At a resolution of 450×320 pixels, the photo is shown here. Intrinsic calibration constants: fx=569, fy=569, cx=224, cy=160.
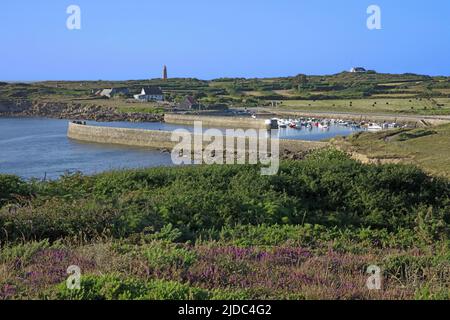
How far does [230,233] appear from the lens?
7.31 meters

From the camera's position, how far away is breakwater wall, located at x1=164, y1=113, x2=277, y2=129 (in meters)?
69.8

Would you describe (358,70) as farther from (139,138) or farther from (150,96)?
(139,138)

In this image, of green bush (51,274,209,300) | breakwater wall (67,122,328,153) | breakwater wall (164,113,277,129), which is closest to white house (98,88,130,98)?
breakwater wall (164,113,277,129)

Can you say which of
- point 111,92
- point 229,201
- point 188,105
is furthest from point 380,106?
point 229,201

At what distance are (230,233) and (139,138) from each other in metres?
46.5

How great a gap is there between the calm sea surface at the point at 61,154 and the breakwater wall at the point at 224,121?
9.37 ft

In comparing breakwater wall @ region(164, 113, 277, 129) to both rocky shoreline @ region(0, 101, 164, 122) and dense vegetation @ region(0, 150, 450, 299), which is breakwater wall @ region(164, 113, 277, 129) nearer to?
rocky shoreline @ region(0, 101, 164, 122)

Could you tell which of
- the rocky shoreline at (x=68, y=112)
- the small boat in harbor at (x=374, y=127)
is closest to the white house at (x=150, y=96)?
the rocky shoreline at (x=68, y=112)

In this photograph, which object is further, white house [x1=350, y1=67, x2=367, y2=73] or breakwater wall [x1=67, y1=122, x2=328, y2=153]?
white house [x1=350, y1=67, x2=367, y2=73]

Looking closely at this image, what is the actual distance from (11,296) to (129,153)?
4399 centimetres

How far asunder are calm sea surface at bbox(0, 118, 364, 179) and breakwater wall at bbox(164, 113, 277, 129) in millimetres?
2857

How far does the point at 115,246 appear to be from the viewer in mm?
6047

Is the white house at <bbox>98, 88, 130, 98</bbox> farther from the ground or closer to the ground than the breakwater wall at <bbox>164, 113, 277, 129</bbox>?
farther from the ground

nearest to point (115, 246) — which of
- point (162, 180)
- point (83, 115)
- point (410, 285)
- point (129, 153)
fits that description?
point (410, 285)
